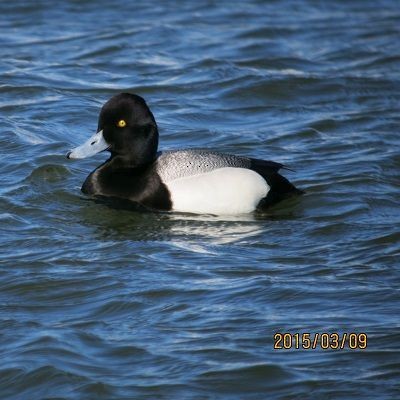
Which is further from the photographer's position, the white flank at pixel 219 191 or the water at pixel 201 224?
the white flank at pixel 219 191

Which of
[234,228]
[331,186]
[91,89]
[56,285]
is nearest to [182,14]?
[91,89]

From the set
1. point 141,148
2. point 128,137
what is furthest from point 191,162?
point 128,137

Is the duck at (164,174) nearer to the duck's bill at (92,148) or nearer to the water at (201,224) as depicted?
the duck's bill at (92,148)

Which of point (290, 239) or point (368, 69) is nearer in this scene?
point (290, 239)

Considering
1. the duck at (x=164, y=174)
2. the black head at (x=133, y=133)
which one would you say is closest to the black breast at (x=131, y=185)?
the duck at (x=164, y=174)

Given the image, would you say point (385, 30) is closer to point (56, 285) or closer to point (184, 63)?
point (184, 63)
